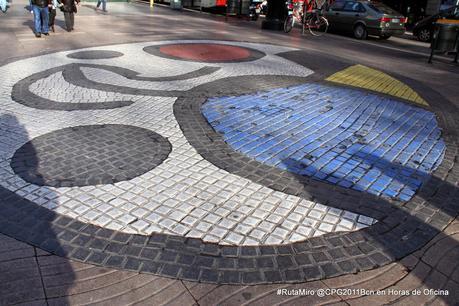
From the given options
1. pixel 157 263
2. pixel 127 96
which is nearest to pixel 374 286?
pixel 157 263

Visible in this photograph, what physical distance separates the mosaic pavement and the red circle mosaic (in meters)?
2.76

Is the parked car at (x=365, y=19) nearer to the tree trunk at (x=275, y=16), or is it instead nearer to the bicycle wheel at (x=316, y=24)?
the bicycle wheel at (x=316, y=24)

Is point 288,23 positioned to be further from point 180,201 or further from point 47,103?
point 180,201

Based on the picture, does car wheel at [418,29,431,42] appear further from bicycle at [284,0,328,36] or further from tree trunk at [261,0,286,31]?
tree trunk at [261,0,286,31]

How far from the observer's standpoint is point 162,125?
586 centimetres

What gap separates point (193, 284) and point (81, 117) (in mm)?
4034

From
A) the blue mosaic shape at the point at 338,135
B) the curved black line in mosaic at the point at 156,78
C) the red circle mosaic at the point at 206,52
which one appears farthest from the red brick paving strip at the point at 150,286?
the red circle mosaic at the point at 206,52

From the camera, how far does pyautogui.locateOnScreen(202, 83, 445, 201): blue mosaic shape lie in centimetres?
468

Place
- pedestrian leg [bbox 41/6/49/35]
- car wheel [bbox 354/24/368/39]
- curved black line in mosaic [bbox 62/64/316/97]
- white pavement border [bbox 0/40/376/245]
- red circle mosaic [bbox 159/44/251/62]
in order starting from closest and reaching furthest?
1. white pavement border [bbox 0/40/376/245]
2. curved black line in mosaic [bbox 62/64/316/97]
3. red circle mosaic [bbox 159/44/251/62]
4. pedestrian leg [bbox 41/6/49/35]
5. car wheel [bbox 354/24/368/39]

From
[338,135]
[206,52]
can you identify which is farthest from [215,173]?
[206,52]

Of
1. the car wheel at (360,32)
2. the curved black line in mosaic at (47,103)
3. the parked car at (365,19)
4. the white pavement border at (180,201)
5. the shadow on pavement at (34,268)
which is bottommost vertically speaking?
the shadow on pavement at (34,268)

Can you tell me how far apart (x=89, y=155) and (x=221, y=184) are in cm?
173

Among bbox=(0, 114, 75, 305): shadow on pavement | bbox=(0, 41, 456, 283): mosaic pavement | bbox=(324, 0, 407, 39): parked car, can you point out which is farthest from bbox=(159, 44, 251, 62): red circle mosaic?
bbox=(324, 0, 407, 39): parked car

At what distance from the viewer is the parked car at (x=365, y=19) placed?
1697 centimetres
